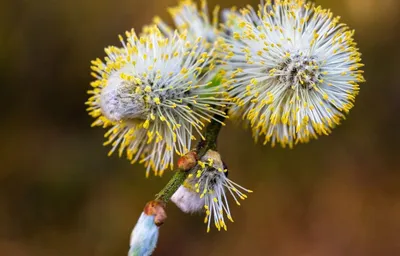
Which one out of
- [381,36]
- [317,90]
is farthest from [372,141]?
[317,90]

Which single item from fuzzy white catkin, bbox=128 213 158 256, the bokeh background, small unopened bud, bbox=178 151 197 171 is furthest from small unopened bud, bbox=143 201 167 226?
the bokeh background

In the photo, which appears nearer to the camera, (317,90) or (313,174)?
(317,90)

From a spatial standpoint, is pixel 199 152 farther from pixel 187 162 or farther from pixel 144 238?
pixel 144 238

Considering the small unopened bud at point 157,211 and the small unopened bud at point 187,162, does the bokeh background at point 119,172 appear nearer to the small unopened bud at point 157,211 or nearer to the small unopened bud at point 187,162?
the small unopened bud at point 187,162

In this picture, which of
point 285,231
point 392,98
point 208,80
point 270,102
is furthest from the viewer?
point 285,231

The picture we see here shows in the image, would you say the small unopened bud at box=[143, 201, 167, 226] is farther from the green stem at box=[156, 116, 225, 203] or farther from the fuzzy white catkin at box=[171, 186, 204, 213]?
the fuzzy white catkin at box=[171, 186, 204, 213]

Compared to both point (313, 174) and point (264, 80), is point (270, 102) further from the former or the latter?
point (313, 174)

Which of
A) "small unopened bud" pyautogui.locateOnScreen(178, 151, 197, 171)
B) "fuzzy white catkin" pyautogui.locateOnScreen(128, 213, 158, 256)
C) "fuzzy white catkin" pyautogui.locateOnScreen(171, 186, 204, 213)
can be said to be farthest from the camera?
"fuzzy white catkin" pyautogui.locateOnScreen(171, 186, 204, 213)
